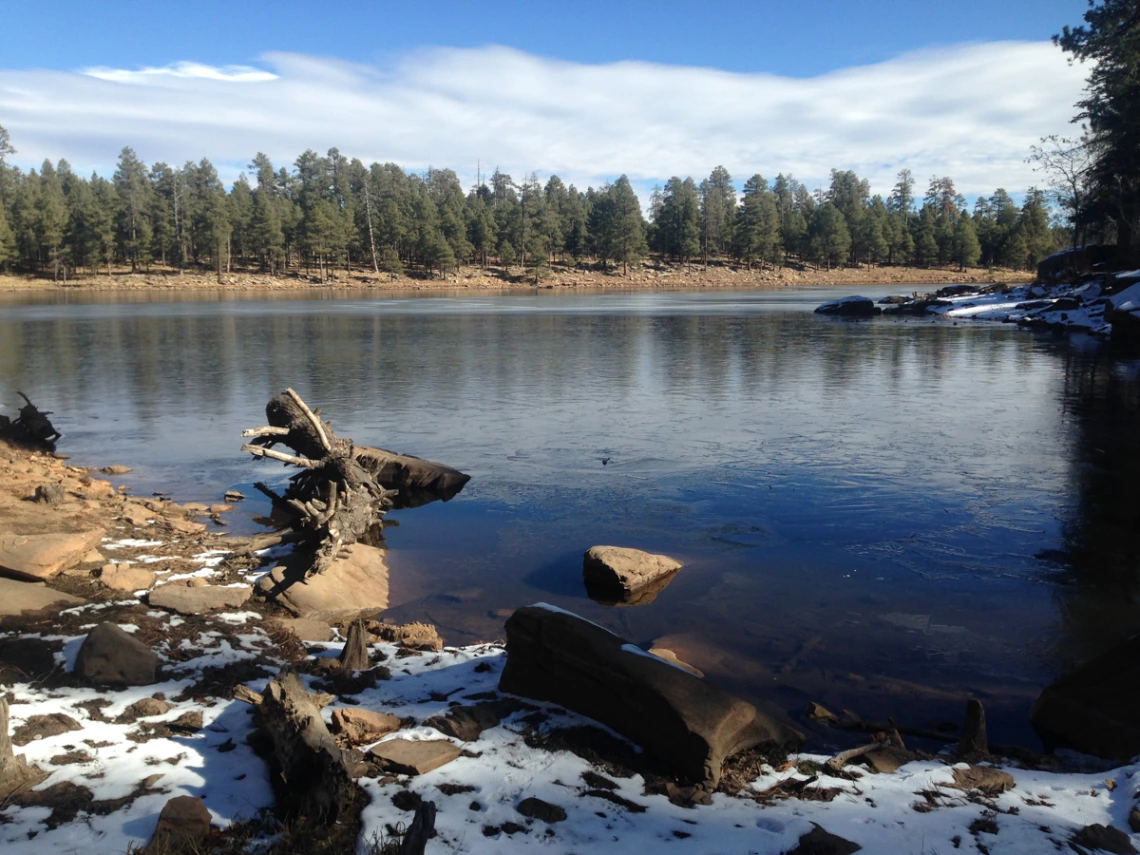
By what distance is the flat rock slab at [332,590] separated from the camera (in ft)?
28.6

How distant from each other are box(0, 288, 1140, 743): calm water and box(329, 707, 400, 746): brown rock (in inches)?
111

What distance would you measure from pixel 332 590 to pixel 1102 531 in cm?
995

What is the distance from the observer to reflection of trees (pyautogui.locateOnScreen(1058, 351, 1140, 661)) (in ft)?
27.8

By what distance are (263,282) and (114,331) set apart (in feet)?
210

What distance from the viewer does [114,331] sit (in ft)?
134

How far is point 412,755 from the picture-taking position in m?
5.17

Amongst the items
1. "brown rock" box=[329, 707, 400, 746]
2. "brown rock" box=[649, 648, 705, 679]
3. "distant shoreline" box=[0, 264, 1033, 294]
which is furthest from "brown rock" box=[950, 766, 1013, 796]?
"distant shoreline" box=[0, 264, 1033, 294]

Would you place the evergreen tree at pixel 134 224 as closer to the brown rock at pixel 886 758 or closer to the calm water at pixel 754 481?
the calm water at pixel 754 481

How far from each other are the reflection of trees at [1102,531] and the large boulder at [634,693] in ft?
14.1

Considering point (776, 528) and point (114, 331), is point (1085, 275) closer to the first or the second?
point (776, 528)

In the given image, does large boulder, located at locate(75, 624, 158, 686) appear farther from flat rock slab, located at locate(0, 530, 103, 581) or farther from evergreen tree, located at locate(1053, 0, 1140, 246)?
evergreen tree, located at locate(1053, 0, 1140, 246)

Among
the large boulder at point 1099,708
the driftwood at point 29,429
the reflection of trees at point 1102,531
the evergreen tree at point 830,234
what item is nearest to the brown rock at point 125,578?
the large boulder at point 1099,708

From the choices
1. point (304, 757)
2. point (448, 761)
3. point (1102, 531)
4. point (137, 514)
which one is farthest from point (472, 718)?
point (1102, 531)

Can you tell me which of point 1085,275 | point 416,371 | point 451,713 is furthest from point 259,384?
point 1085,275
